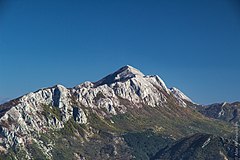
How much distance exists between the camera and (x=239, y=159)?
176 meters
